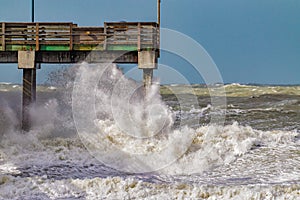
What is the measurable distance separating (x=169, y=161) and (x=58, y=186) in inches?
148

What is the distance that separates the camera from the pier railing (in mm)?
15609

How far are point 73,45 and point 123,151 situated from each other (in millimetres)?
4376

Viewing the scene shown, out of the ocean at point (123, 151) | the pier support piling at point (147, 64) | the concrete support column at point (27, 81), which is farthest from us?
the concrete support column at point (27, 81)

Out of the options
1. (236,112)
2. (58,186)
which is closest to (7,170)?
(58,186)

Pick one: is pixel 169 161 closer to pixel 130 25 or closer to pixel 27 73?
pixel 130 25

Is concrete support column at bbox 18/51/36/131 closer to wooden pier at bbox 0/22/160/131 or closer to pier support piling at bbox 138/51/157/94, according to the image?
wooden pier at bbox 0/22/160/131

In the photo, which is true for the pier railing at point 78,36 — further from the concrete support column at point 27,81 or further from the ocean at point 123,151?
the ocean at point 123,151

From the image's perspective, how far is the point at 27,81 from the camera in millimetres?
16188

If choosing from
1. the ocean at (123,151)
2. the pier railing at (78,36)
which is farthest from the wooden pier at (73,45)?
the ocean at (123,151)

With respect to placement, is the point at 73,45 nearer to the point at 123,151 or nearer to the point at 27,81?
the point at 27,81

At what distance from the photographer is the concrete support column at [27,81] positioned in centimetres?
1603

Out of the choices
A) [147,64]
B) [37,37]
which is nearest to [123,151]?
[147,64]

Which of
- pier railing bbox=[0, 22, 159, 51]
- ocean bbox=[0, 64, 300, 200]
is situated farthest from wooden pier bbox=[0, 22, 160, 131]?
ocean bbox=[0, 64, 300, 200]

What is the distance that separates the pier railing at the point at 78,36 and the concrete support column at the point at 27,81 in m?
0.32
